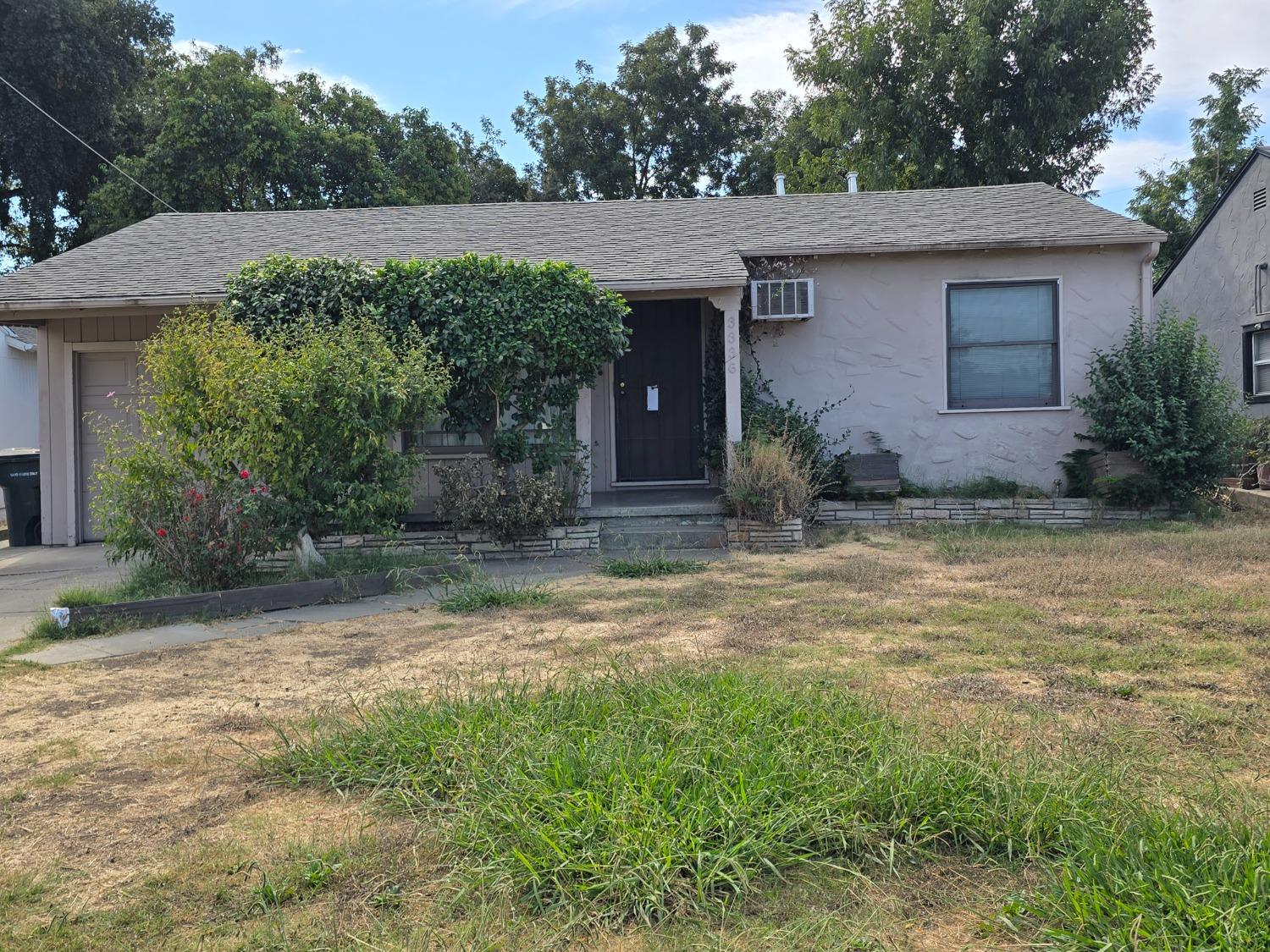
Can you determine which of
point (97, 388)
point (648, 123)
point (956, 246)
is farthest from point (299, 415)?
point (648, 123)

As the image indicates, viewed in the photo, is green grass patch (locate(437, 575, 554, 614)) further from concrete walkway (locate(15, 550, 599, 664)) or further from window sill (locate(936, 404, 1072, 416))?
window sill (locate(936, 404, 1072, 416))

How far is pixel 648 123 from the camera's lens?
2861cm

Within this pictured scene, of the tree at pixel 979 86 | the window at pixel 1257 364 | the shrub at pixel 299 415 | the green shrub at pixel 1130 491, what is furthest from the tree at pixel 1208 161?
the shrub at pixel 299 415

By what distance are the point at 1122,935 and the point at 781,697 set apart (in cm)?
176

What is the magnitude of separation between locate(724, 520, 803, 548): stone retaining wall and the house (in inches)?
100

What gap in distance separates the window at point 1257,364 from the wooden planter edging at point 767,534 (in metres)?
9.80

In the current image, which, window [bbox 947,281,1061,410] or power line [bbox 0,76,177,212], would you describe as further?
power line [bbox 0,76,177,212]


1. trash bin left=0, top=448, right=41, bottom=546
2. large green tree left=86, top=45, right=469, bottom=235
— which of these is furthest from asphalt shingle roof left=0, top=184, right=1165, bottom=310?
large green tree left=86, top=45, right=469, bottom=235

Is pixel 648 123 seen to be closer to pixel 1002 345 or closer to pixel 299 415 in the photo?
pixel 1002 345

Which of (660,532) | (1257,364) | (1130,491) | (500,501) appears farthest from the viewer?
(1257,364)

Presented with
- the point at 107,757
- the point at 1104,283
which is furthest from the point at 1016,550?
the point at 107,757

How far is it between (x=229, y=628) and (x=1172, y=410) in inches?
392

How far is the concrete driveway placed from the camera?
7371 mm

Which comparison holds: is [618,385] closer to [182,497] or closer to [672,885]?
[182,497]
